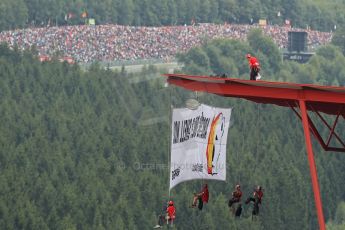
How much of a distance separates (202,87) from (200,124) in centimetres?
368

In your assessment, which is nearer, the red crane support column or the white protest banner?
the red crane support column

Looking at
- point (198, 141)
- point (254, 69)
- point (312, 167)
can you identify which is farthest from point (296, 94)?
point (198, 141)

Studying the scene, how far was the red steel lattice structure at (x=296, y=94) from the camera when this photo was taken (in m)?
102

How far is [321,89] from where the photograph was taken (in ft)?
335

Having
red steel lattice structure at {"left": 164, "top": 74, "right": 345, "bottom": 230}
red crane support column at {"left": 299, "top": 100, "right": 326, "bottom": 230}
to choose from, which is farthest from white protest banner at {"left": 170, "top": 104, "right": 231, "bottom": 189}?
red crane support column at {"left": 299, "top": 100, "right": 326, "bottom": 230}

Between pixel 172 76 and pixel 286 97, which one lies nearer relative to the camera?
pixel 286 97

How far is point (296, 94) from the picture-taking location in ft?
343

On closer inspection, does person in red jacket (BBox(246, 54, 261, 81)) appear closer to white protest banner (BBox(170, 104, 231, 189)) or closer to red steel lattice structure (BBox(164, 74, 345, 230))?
red steel lattice structure (BBox(164, 74, 345, 230))

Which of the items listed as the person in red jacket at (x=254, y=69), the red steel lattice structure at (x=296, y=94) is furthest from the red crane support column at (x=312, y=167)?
the person in red jacket at (x=254, y=69)

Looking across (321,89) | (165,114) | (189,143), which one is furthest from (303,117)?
(165,114)

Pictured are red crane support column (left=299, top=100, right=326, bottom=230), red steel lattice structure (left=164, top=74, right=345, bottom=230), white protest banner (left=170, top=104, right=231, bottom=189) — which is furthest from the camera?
white protest banner (left=170, top=104, right=231, bottom=189)

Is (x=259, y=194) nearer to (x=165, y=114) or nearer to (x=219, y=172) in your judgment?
(x=219, y=172)

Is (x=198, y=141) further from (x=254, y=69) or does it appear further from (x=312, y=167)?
(x=312, y=167)

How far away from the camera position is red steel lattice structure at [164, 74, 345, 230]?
4001 inches
